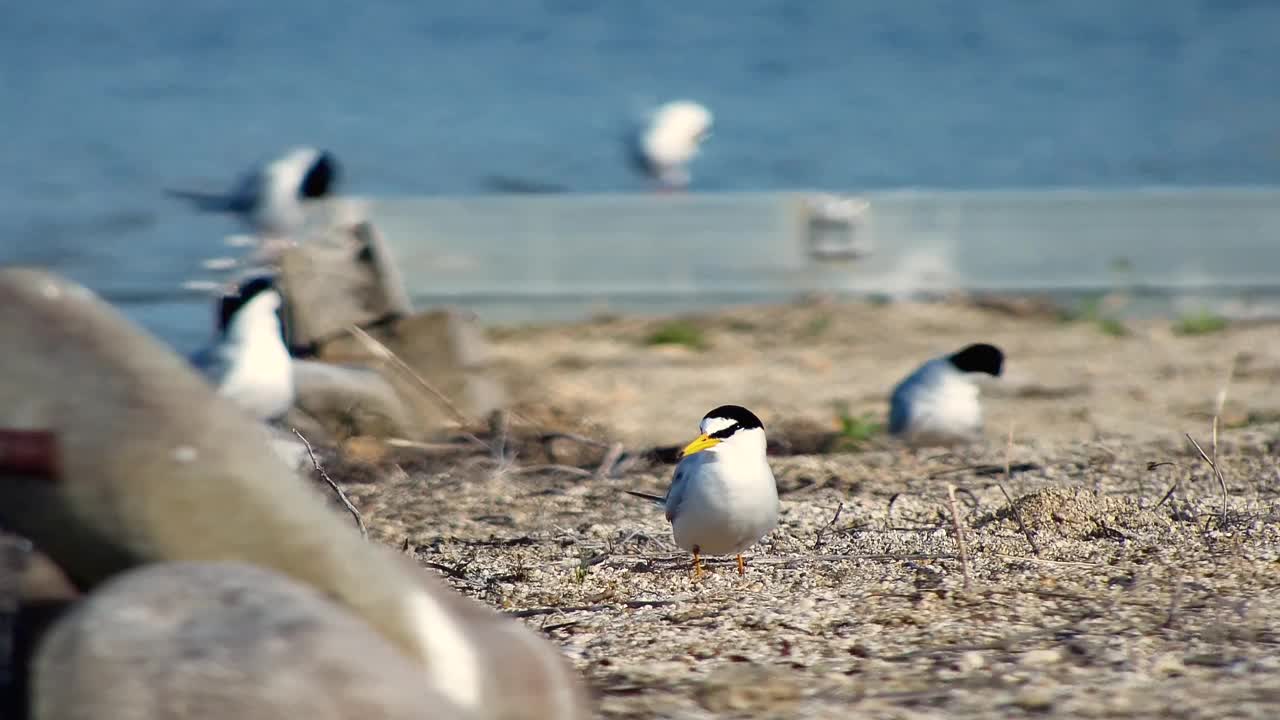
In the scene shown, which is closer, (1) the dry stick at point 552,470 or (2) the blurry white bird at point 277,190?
(1) the dry stick at point 552,470

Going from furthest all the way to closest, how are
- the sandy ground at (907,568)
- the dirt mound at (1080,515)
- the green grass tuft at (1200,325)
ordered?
1. the green grass tuft at (1200,325)
2. the dirt mound at (1080,515)
3. the sandy ground at (907,568)

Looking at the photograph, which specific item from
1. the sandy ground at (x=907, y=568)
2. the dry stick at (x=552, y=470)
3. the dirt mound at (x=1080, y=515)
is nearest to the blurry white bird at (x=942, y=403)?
the sandy ground at (x=907, y=568)

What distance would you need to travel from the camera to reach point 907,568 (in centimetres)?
319

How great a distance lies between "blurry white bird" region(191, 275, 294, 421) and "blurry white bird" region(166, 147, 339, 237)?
3560 millimetres

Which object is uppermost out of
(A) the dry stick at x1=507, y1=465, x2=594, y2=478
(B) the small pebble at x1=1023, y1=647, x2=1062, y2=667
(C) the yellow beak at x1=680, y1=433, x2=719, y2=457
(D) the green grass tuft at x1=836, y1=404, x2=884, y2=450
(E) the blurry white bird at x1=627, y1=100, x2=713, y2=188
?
(E) the blurry white bird at x1=627, y1=100, x2=713, y2=188

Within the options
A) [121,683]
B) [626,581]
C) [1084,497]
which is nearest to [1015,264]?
[1084,497]

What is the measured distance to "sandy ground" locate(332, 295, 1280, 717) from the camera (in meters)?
2.46

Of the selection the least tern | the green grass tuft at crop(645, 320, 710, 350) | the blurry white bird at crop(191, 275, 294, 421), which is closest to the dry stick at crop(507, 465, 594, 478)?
the least tern

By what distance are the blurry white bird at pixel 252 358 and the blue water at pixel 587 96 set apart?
416 centimetres

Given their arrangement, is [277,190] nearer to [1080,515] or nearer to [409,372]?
[409,372]

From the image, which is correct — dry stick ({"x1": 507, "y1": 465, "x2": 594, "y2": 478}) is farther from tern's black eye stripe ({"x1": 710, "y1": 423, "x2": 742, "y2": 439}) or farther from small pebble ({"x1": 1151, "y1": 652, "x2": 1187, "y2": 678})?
small pebble ({"x1": 1151, "y1": 652, "x2": 1187, "y2": 678})

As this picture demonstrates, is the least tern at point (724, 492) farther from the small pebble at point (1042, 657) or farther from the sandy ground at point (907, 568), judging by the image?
the small pebble at point (1042, 657)

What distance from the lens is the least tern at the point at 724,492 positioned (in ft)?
11.0

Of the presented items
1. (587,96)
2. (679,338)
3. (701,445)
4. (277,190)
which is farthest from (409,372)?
(587,96)
